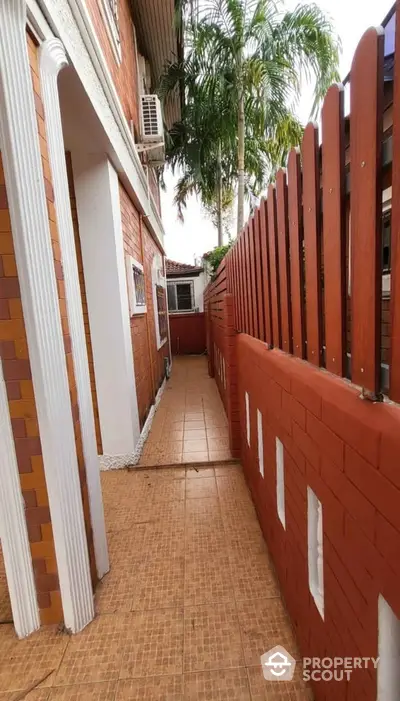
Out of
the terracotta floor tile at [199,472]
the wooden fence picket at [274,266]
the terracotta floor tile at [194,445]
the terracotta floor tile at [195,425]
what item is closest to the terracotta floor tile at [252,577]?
the terracotta floor tile at [199,472]

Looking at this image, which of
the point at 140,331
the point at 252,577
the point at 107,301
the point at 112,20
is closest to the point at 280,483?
the point at 252,577

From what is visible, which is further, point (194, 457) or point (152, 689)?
point (194, 457)

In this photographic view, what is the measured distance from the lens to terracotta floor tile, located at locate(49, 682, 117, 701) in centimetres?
139

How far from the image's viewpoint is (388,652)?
2.61ft

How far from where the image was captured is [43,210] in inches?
59.9

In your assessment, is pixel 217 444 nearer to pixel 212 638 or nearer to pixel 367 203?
pixel 212 638

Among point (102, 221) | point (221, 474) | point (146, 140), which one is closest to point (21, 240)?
point (102, 221)

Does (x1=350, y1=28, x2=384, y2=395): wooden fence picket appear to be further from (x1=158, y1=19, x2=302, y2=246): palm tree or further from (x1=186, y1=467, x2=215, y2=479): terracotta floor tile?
(x1=158, y1=19, x2=302, y2=246): palm tree

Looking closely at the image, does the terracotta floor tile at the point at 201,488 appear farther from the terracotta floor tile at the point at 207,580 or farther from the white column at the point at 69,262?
the white column at the point at 69,262

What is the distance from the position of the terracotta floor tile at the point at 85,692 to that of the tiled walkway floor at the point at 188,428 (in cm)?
207

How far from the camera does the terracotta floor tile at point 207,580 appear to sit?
1.84m

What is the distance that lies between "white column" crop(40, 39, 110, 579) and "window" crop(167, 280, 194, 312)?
1245 cm

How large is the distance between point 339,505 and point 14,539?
1593 millimetres

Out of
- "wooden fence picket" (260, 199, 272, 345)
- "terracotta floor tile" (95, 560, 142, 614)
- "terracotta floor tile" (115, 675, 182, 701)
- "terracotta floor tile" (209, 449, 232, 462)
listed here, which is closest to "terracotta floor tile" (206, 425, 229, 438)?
"terracotta floor tile" (209, 449, 232, 462)
